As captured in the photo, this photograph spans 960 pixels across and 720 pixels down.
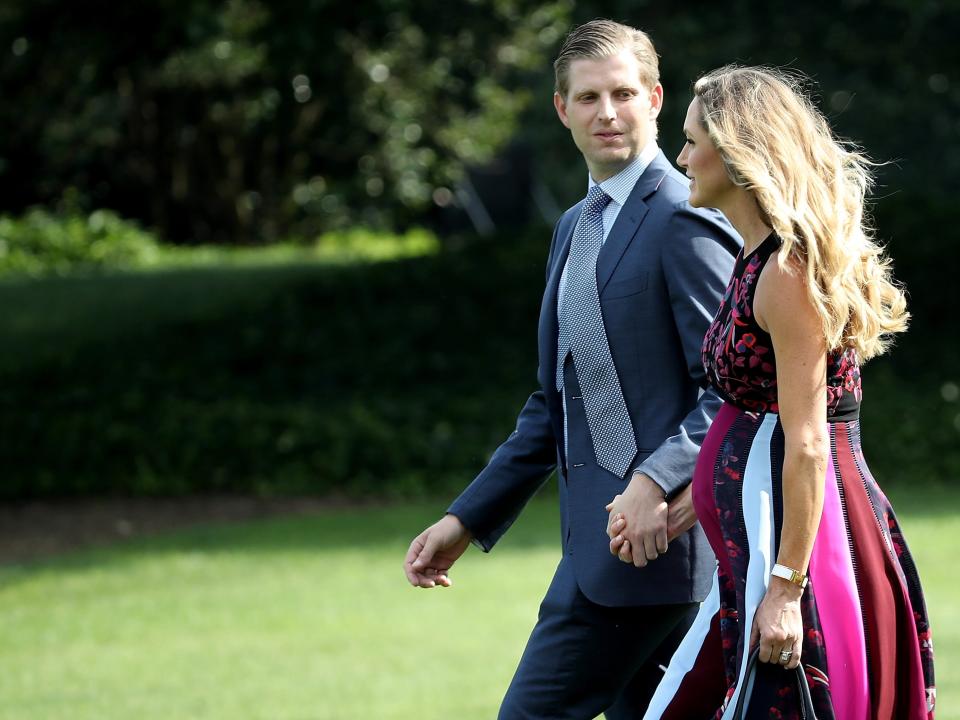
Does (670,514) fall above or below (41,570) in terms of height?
above

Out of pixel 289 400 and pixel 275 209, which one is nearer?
pixel 289 400

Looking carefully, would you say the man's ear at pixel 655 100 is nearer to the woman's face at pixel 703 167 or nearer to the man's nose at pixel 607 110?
the man's nose at pixel 607 110

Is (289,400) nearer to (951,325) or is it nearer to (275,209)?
(951,325)

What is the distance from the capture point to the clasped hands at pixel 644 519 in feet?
11.4

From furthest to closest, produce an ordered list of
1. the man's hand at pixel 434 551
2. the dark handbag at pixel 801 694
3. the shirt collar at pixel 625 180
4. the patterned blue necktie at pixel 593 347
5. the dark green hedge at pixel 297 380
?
1. the dark green hedge at pixel 297 380
2. the man's hand at pixel 434 551
3. the shirt collar at pixel 625 180
4. the patterned blue necktie at pixel 593 347
5. the dark handbag at pixel 801 694

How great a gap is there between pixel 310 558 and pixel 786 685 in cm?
932

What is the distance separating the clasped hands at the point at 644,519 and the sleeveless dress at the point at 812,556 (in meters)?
0.11

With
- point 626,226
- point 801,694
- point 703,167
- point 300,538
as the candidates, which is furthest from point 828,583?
point 300,538

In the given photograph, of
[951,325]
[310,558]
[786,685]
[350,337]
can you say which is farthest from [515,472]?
[951,325]

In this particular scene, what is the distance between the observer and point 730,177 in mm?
3295

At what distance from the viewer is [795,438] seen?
3.17m

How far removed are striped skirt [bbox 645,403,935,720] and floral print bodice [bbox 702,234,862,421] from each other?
0.04 meters

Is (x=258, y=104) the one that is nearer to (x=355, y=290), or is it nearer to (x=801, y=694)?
(x=355, y=290)

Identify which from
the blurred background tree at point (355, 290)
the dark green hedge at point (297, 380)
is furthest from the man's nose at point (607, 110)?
the dark green hedge at point (297, 380)
